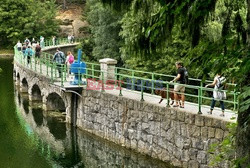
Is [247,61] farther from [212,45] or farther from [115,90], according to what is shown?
[115,90]

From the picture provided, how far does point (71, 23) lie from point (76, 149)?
4396 centimetres

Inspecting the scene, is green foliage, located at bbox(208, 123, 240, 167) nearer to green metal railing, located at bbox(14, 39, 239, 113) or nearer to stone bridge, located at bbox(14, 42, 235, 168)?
green metal railing, located at bbox(14, 39, 239, 113)

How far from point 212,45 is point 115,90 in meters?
10.9

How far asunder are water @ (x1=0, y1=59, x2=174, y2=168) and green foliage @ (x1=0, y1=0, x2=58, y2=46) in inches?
1282

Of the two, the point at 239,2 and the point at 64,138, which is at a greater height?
the point at 239,2

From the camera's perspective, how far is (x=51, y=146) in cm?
1644

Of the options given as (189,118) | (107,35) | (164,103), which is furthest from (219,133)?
(107,35)

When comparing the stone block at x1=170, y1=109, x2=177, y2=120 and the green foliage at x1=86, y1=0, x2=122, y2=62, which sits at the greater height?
the green foliage at x1=86, y1=0, x2=122, y2=62

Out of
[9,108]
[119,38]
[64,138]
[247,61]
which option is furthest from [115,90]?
[119,38]

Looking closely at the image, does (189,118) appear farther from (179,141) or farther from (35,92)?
(35,92)

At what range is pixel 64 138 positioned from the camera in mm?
17281

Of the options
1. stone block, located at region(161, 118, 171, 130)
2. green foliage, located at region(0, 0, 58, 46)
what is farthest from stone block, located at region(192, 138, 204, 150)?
green foliage, located at region(0, 0, 58, 46)

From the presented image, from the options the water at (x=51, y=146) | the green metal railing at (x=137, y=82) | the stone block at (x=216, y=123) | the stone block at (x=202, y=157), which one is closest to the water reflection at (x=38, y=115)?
the water at (x=51, y=146)

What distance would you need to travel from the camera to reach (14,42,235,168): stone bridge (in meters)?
12.0
